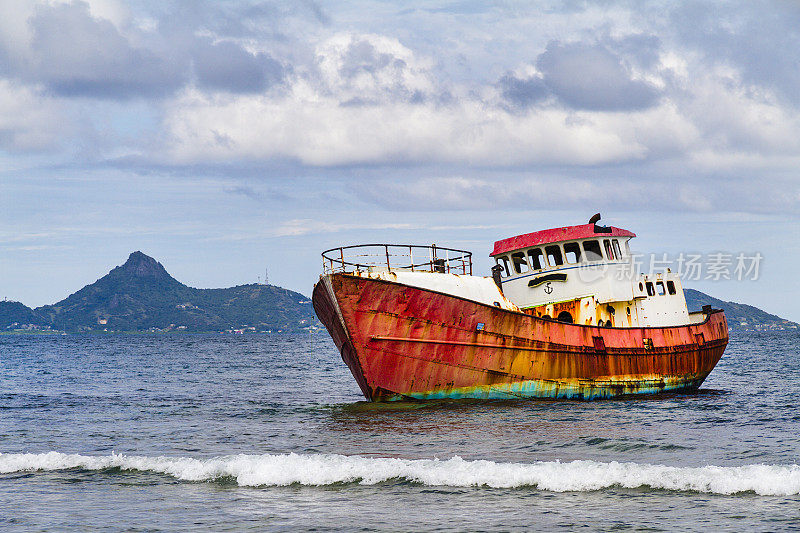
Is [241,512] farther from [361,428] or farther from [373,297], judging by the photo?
[373,297]

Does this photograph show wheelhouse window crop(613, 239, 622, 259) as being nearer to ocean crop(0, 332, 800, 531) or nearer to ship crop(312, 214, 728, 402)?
ship crop(312, 214, 728, 402)

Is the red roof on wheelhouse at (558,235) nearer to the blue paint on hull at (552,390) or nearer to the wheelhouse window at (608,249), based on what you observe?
the wheelhouse window at (608,249)

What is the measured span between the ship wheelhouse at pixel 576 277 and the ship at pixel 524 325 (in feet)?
0.11

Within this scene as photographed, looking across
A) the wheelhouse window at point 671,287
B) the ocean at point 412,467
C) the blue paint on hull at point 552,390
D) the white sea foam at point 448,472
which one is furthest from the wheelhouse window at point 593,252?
the white sea foam at point 448,472

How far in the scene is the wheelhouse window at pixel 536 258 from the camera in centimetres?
2816

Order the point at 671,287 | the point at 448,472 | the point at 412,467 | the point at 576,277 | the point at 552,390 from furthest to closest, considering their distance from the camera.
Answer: the point at 671,287 → the point at 576,277 → the point at 552,390 → the point at 412,467 → the point at 448,472

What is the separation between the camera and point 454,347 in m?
23.2

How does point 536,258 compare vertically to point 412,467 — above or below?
above

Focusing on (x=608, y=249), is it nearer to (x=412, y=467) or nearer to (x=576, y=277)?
(x=576, y=277)

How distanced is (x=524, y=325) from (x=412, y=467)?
9418 millimetres

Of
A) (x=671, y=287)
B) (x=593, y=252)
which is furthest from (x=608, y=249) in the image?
(x=671, y=287)

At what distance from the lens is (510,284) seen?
93.7 ft

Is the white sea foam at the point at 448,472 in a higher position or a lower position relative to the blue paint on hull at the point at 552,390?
lower

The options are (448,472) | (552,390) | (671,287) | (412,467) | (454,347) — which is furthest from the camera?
(671,287)
